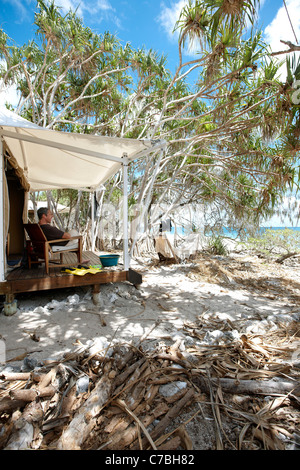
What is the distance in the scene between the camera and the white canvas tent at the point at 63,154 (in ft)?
10.5

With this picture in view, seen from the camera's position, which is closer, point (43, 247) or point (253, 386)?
point (253, 386)

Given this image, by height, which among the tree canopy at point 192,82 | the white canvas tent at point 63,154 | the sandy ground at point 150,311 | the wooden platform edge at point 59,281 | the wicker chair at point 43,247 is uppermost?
the tree canopy at point 192,82

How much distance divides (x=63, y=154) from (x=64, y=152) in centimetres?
13

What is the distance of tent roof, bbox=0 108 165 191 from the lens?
3.22 m

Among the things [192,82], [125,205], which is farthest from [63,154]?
[192,82]

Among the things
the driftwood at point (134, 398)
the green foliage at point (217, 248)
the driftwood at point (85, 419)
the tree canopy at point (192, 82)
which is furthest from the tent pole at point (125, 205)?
the green foliage at point (217, 248)

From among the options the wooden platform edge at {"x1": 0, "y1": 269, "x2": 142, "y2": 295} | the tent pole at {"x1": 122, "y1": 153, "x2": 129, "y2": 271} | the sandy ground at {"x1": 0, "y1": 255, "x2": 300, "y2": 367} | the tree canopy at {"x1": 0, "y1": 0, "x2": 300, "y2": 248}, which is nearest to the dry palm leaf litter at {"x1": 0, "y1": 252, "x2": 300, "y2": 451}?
the sandy ground at {"x1": 0, "y1": 255, "x2": 300, "y2": 367}

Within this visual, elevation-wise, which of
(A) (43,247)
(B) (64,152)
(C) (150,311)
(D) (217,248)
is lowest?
(C) (150,311)

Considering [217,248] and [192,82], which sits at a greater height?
[192,82]

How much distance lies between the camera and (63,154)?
4.34 m

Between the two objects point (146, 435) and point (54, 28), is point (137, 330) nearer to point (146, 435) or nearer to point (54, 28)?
point (146, 435)

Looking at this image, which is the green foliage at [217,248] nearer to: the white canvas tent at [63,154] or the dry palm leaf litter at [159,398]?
the white canvas tent at [63,154]

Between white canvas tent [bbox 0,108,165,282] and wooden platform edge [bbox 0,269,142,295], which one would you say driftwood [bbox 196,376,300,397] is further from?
white canvas tent [bbox 0,108,165,282]

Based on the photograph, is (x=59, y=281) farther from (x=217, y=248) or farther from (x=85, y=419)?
(x=217, y=248)
